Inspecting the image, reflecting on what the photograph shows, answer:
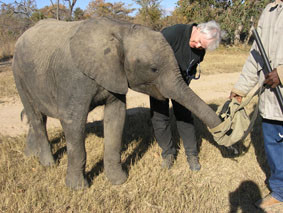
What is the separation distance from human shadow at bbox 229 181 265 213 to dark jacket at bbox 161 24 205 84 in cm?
174

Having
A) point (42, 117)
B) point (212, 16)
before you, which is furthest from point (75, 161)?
point (212, 16)

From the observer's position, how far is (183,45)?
3609mm

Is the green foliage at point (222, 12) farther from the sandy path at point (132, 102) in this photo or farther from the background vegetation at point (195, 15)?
the sandy path at point (132, 102)

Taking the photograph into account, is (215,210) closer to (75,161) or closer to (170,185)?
(170,185)

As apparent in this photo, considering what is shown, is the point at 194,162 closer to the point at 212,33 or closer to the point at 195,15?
the point at 212,33

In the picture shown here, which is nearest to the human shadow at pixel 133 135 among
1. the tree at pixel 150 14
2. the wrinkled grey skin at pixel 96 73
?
the wrinkled grey skin at pixel 96 73

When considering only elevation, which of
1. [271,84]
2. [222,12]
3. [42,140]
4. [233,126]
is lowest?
[42,140]

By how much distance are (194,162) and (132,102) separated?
3759 millimetres

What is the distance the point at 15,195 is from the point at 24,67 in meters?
1.56

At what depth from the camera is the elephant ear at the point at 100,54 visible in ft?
9.29

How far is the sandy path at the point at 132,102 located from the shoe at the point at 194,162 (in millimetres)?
2831

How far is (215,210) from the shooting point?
335 centimetres

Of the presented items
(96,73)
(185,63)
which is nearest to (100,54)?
(96,73)

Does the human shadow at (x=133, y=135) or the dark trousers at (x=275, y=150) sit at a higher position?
the dark trousers at (x=275, y=150)
